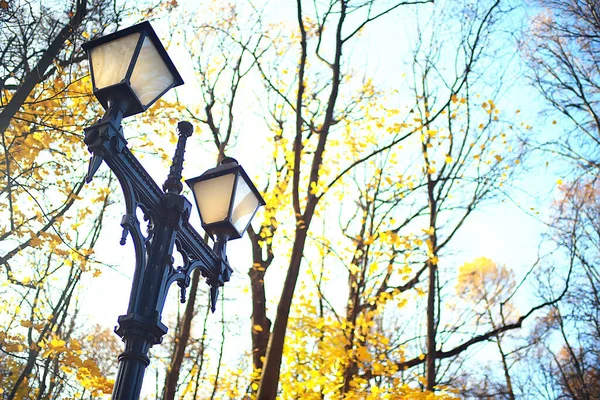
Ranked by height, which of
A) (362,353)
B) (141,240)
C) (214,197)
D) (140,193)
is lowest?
(141,240)

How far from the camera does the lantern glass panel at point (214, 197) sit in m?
3.46

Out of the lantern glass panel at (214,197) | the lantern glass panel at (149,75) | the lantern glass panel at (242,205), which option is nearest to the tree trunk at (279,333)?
the lantern glass panel at (242,205)

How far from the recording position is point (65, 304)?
959 centimetres

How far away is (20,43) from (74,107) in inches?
41.1

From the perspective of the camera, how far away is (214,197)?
3.52 m

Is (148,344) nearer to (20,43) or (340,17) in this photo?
(20,43)

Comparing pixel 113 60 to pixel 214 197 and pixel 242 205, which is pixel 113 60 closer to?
pixel 214 197

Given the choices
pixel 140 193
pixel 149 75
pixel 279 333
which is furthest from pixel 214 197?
pixel 279 333

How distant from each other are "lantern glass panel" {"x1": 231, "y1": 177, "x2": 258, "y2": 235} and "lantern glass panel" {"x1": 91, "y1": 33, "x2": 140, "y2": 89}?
103cm

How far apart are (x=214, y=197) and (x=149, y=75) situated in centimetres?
92

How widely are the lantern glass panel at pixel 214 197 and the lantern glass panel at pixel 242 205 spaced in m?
0.07

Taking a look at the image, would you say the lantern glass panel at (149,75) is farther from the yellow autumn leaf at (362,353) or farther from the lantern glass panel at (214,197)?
the yellow autumn leaf at (362,353)

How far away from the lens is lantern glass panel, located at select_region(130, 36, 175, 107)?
2908 millimetres

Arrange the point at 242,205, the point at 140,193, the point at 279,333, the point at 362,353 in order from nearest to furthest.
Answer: the point at 140,193, the point at 242,205, the point at 279,333, the point at 362,353
